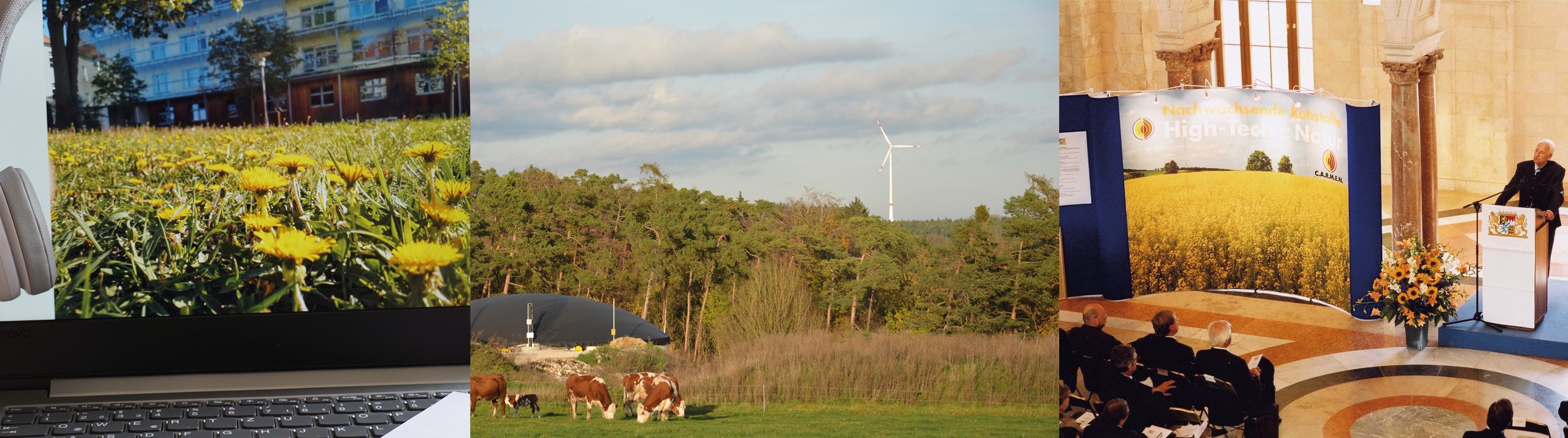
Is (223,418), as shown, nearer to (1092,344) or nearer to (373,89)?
(373,89)

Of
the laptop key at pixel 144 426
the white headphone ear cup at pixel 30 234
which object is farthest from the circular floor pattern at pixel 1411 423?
the white headphone ear cup at pixel 30 234

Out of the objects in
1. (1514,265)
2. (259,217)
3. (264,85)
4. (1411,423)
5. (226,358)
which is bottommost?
(1411,423)

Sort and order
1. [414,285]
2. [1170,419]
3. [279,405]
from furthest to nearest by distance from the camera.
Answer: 1. [414,285]
2. [1170,419]
3. [279,405]

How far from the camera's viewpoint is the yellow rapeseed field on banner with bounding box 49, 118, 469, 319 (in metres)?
3.00

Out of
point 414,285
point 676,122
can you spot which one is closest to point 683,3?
point 676,122

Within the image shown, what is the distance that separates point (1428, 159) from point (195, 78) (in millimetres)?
4460

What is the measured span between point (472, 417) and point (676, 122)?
1.11m

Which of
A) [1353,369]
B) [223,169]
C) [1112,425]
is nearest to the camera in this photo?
[1112,425]

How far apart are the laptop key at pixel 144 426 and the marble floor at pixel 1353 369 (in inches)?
107

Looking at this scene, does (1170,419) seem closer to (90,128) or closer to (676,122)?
(676,122)

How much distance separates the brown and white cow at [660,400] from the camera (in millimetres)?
2537

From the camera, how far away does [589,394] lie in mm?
2578

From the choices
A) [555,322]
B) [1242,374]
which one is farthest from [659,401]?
[1242,374]

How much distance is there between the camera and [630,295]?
260cm
